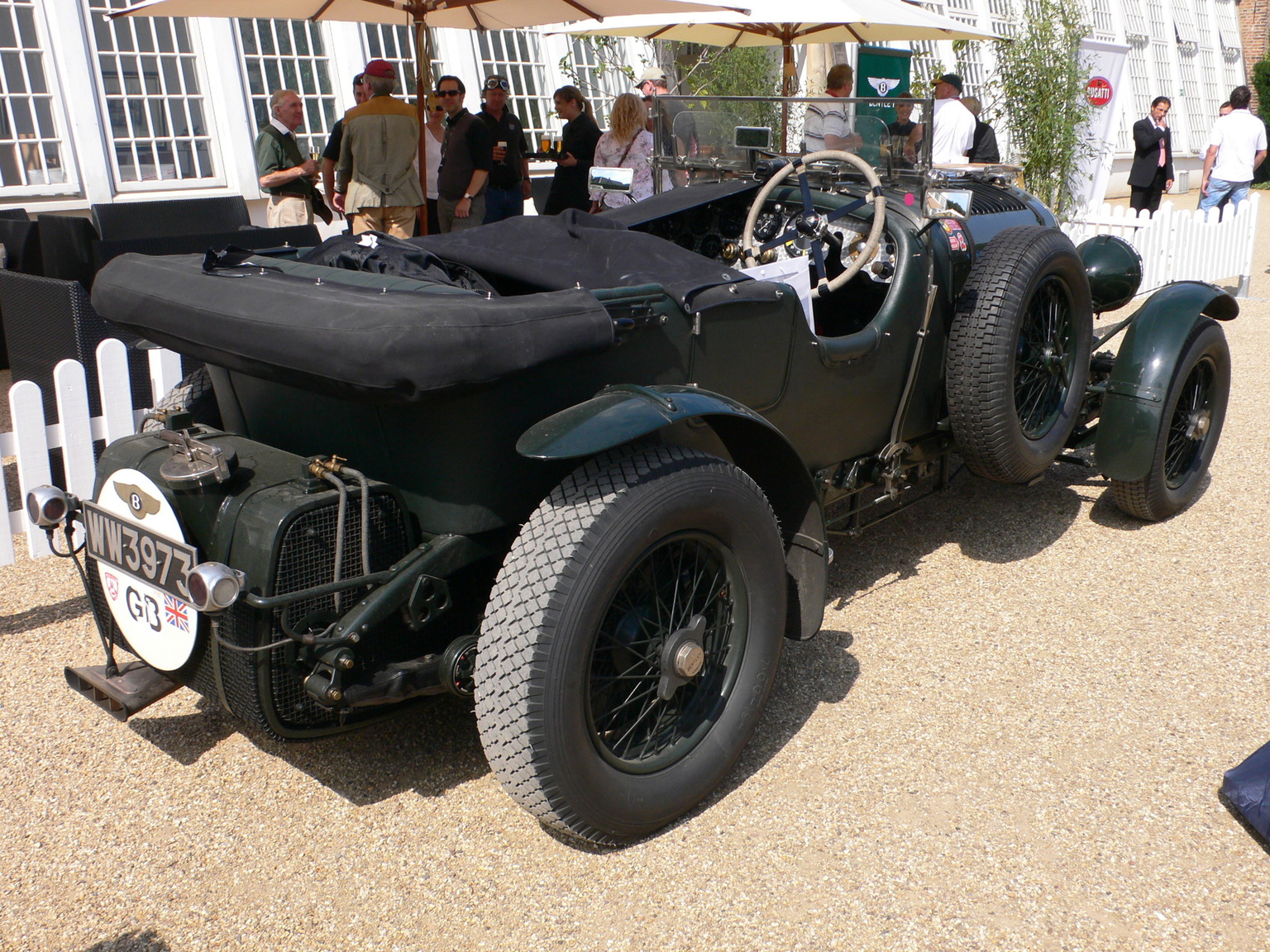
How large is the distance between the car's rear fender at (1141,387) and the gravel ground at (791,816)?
0.59 m

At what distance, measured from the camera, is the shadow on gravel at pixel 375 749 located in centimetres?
271

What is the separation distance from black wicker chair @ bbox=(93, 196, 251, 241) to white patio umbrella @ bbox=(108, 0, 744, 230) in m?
1.29

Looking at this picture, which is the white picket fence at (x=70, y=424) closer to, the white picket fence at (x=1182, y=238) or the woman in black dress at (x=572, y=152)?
the woman in black dress at (x=572, y=152)

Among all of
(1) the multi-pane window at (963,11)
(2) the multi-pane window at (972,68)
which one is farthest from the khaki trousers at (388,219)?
(2) the multi-pane window at (972,68)

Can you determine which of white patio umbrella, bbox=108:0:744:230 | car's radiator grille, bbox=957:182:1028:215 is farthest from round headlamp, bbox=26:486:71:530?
white patio umbrella, bbox=108:0:744:230

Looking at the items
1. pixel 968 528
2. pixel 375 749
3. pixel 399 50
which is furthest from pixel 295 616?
pixel 399 50

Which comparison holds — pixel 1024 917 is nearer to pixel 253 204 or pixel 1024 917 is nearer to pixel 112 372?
pixel 112 372

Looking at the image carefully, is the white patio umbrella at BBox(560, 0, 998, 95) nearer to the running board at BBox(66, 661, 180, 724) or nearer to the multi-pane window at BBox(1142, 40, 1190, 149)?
the running board at BBox(66, 661, 180, 724)

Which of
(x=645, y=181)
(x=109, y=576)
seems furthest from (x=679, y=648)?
(x=645, y=181)

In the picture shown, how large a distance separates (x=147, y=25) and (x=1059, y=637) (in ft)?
30.3

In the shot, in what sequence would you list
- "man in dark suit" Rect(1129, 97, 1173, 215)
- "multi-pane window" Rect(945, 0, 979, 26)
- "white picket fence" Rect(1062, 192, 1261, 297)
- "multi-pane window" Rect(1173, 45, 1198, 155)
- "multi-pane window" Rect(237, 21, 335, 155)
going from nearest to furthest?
1. "white picket fence" Rect(1062, 192, 1261, 297)
2. "multi-pane window" Rect(237, 21, 335, 155)
3. "man in dark suit" Rect(1129, 97, 1173, 215)
4. "multi-pane window" Rect(945, 0, 979, 26)
5. "multi-pane window" Rect(1173, 45, 1198, 155)

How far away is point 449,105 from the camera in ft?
25.2

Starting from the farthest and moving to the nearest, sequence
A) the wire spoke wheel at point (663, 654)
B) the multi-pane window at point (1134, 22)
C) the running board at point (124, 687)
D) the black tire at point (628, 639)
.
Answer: the multi-pane window at point (1134, 22) → the running board at point (124, 687) → the wire spoke wheel at point (663, 654) → the black tire at point (628, 639)

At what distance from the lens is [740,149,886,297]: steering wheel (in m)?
3.27
